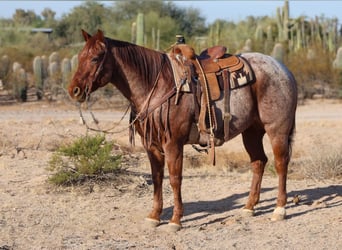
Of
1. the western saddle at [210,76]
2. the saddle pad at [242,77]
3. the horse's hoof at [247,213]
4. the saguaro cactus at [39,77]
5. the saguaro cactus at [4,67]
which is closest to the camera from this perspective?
the western saddle at [210,76]

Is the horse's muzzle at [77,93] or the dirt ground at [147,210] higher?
the horse's muzzle at [77,93]

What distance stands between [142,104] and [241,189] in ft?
9.45

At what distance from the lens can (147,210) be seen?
884 cm

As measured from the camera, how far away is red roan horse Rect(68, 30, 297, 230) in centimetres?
768

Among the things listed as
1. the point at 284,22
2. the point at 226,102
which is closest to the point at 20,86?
the point at 284,22

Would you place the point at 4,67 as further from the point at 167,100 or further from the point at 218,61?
the point at 167,100

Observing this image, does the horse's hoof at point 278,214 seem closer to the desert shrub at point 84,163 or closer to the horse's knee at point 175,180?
the horse's knee at point 175,180

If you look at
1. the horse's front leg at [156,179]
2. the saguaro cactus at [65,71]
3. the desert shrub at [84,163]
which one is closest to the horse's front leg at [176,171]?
the horse's front leg at [156,179]

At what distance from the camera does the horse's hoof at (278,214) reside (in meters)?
8.34

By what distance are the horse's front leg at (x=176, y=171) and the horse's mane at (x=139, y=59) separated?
0.78m

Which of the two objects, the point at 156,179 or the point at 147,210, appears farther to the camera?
the point at 147,210

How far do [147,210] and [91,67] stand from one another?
83.7 inches

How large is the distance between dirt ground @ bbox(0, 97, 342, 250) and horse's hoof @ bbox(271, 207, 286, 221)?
0.30 feet

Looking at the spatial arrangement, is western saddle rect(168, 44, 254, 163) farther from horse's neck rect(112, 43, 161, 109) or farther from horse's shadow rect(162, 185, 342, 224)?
horse's shadow rect(162, 185, 342, 224)
